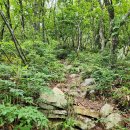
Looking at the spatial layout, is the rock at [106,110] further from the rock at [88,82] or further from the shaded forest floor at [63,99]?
the rock at [88,82]

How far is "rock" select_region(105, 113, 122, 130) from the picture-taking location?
5184 mm

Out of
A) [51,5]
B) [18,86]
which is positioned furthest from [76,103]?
[51,5]

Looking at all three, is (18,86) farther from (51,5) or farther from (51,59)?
(51,5)

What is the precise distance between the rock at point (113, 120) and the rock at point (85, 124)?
1.26 feet

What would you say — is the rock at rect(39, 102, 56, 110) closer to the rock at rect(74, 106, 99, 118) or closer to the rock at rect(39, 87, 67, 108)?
the rock at rect(39, 87, 67, 108)

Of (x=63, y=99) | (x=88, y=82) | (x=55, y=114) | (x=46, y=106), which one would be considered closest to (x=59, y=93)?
(x=63, y=99)

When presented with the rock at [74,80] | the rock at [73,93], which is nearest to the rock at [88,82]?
the rock at [74,80]

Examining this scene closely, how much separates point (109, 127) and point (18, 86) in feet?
8.15

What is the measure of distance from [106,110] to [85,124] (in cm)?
94

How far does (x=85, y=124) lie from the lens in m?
5.10

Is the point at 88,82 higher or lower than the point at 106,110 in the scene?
higher

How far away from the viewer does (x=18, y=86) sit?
5.02 m

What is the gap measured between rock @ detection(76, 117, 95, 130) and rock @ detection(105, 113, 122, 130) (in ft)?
1.26

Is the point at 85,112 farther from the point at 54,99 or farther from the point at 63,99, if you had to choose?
the point at 54,99
